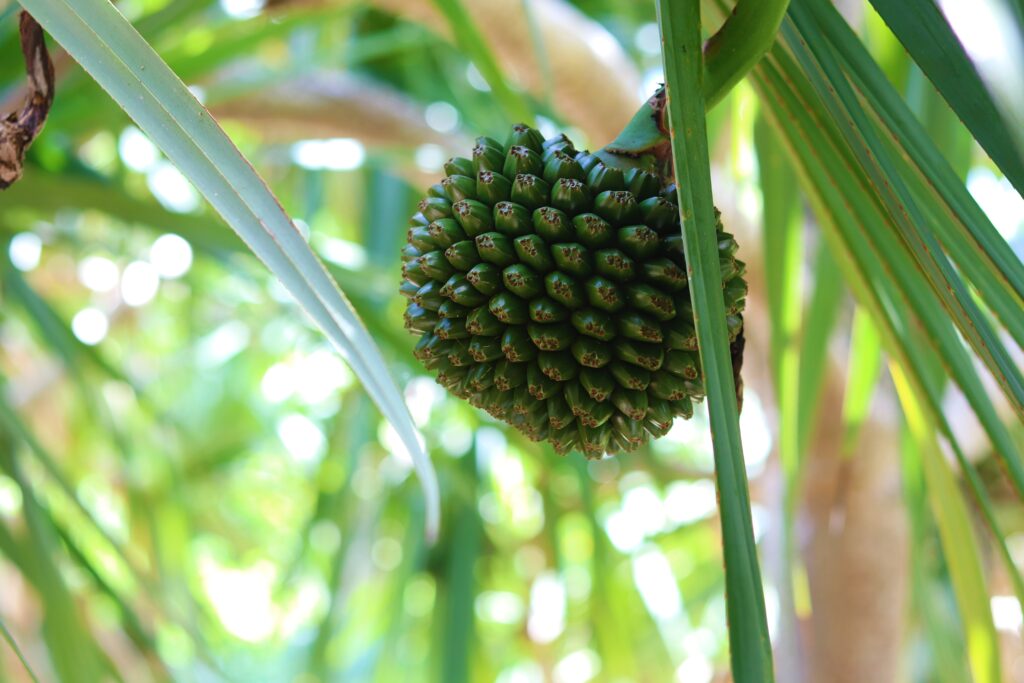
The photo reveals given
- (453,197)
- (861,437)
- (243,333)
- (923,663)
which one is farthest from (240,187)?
(243,333)

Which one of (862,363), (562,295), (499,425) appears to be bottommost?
(862,363)

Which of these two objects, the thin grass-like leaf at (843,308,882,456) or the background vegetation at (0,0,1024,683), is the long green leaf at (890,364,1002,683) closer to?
the background vegetation at (0,0,1024,683)

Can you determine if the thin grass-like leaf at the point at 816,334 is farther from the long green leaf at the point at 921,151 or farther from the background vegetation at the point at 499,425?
the long green leaf at the point at 921,151

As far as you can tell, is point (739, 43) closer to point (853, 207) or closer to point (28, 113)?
point (853, 207)

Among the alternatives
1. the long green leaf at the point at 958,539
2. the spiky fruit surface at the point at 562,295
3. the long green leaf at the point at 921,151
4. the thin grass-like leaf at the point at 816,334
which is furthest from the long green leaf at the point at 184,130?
the thin grass-like leaf at the point at 816,334

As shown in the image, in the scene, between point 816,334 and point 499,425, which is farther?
point 499,425

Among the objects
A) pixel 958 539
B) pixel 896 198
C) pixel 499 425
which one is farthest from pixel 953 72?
pixel 499 425
